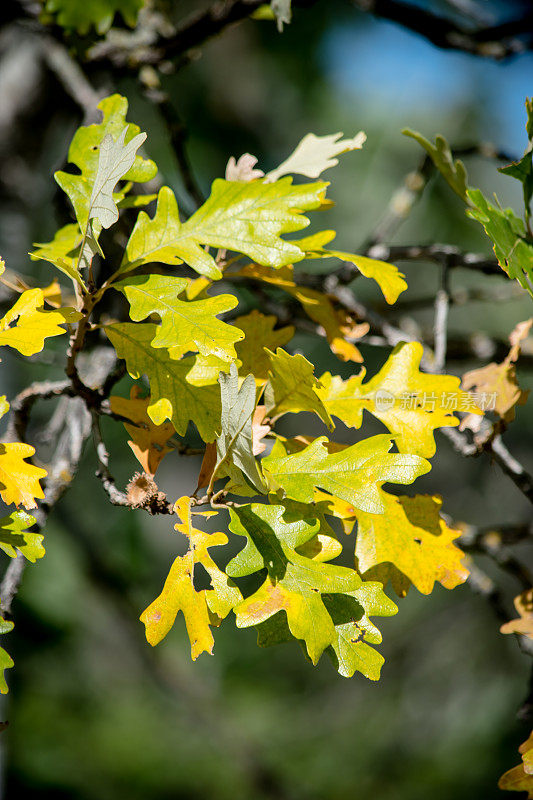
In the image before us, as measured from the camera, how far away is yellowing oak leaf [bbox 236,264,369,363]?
59 centimetres

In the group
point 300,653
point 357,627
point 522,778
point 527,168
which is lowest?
point 300,653

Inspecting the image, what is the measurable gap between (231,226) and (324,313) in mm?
172

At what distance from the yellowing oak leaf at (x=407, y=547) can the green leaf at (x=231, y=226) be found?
0.22 m

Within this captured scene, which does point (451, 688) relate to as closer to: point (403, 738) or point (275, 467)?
point (403, 738)

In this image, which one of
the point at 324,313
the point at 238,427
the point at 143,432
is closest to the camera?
the point at 238,427

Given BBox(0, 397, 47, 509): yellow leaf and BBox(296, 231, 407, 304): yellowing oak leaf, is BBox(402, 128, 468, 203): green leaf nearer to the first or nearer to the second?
BBox(296, 231, 407, 304): yellowing oak leaf

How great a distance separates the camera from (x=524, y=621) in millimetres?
608

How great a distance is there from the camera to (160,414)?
482 millimetres

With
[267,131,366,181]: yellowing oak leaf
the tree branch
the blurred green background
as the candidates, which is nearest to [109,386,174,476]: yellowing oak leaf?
[267,131,366,181]: yellowing oak leaf

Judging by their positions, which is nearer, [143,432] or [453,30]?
[143,432]

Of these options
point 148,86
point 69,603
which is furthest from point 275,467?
point 69,603

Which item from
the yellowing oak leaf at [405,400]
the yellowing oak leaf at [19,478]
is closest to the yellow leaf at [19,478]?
the yellowing oak leaf at [19,478]

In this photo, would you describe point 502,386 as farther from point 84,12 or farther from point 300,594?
point 84,12

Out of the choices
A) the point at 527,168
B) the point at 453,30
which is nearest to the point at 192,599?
the point at 527,168
